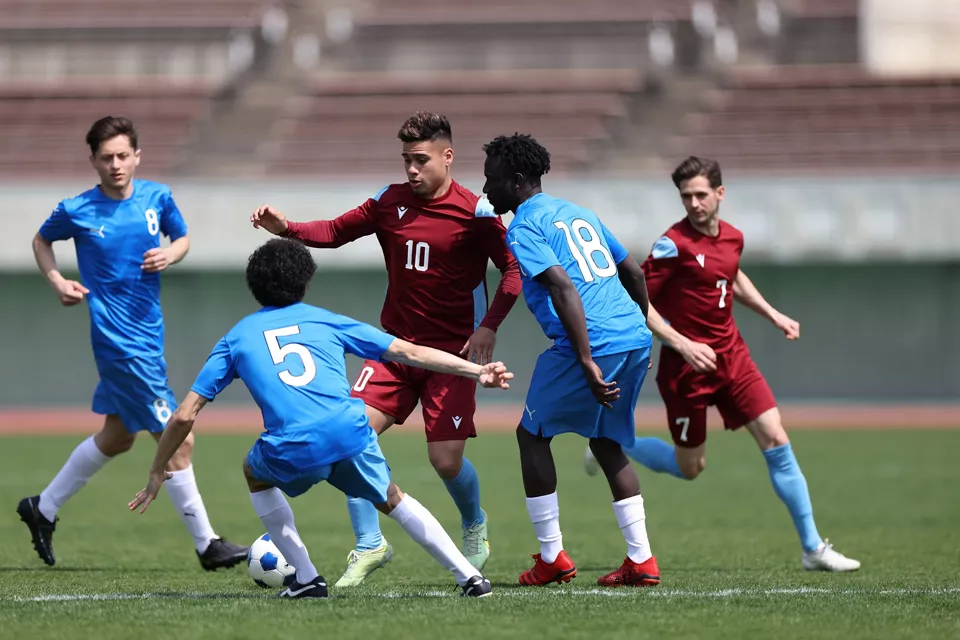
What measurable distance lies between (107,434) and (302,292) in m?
2.36

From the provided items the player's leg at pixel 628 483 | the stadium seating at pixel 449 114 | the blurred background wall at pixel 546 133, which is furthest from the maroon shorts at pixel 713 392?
the stadium seating at pixel 449 114

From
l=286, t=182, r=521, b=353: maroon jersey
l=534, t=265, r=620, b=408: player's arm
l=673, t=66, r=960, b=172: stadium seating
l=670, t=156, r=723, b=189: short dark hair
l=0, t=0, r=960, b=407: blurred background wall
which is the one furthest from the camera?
l=673, t=66, r=960, b=172: stadium seating

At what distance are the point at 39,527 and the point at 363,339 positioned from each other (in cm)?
290

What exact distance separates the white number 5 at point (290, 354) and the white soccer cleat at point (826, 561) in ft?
10.6

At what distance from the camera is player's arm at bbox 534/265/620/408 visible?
18.0 ft

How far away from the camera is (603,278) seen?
231 inches

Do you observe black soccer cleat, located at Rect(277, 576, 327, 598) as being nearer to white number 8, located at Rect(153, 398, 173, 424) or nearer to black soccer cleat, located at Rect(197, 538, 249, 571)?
Result: black soccer cleat, located at Rect(197, 538, 249, 571)

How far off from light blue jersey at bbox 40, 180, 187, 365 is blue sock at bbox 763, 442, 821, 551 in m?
3.56

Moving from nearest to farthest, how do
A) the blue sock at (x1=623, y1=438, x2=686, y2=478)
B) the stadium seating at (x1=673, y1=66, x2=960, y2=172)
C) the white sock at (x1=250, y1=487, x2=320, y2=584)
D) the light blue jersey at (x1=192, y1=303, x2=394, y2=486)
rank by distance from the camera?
the light blue jersey at (x1=192, y1=303, x2=394, y2=486), the white sock at (x1=250, y1=487, x2=320, y2=584), the blue sock at (x1=623, y1=438, x2=686, y2=478), the stadium seating at (x1=673, y1=66, x2=960, y2=172)

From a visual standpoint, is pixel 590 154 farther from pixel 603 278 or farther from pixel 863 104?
pixel 603 278

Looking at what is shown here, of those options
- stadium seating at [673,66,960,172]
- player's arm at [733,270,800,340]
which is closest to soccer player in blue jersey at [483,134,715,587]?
player's arm at [733,270,800,340]

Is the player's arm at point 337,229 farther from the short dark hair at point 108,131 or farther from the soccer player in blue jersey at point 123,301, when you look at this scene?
the short dark hair at point 108,131

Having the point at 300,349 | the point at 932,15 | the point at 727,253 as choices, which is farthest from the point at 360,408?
the point at 932,15

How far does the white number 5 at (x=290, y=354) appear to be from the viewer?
5152 mm
